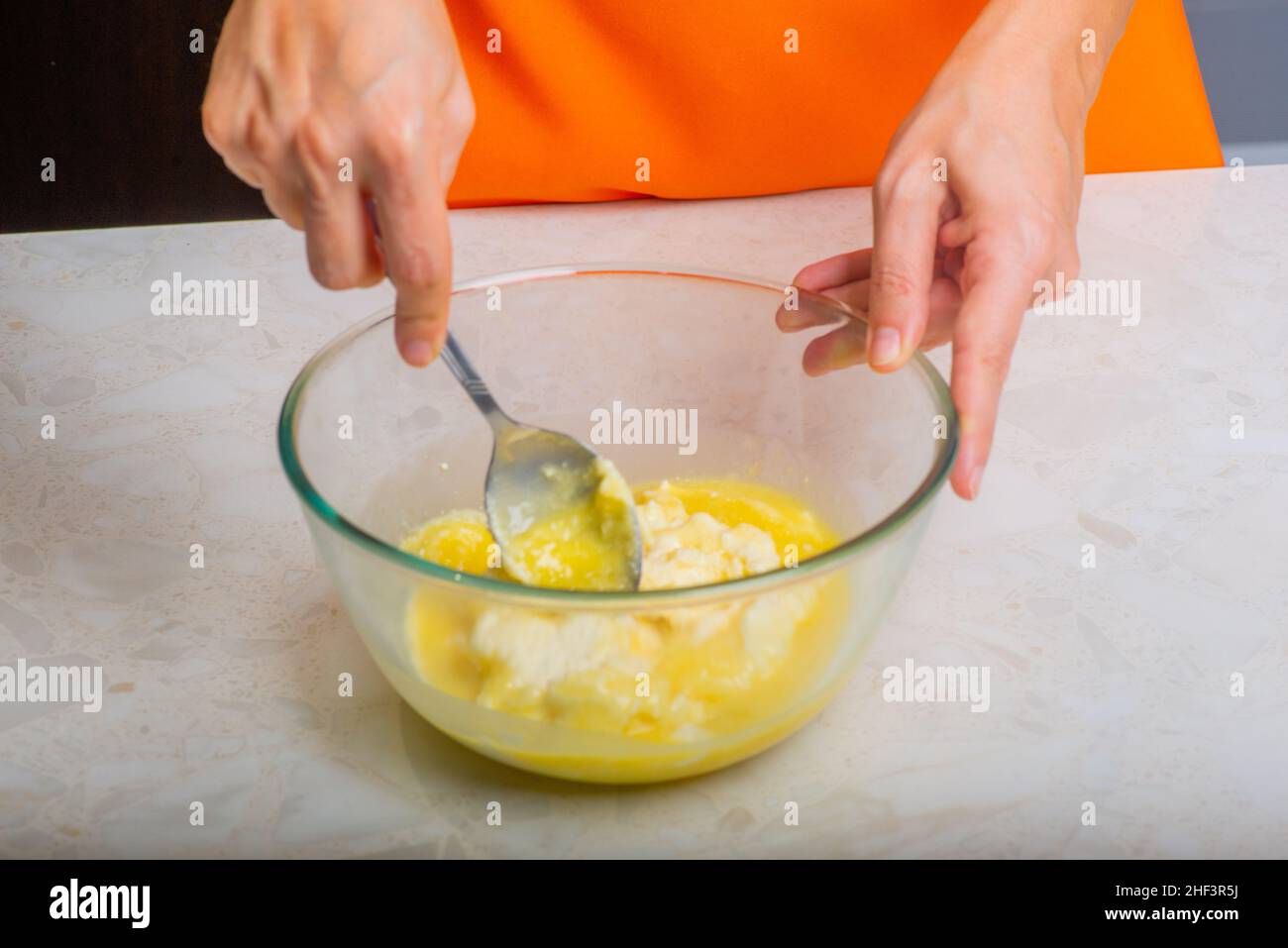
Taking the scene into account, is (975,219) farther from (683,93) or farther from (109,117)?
(109,117)

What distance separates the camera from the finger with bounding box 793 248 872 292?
109 cm

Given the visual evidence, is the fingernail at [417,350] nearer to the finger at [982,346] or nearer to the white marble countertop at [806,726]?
the white marble countertop at [806,726]

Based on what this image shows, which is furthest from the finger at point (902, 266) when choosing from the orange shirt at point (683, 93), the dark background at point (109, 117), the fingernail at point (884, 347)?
the dark background at point (109, 117)

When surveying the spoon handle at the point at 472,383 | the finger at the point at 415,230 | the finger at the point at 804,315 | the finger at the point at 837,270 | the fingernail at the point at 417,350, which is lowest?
the spoon handle at the point at 472,383

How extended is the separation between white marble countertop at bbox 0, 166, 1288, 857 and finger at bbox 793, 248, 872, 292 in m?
0.20

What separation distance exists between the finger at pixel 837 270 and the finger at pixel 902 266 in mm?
117

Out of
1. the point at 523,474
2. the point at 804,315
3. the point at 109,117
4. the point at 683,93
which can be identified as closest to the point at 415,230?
the point at 523,474

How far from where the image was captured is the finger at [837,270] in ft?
3.56

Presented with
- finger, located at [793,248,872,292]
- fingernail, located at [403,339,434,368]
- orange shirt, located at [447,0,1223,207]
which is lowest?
fingernail, located at [403,339,434,368]

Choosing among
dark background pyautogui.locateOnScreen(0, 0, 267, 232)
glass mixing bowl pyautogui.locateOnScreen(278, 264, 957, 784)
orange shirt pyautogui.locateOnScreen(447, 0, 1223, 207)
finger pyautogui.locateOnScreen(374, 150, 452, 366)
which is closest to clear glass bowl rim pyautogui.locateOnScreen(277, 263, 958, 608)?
glass mixing bowl pyautogui.locateOnScreen(278, 264, 957, 784)

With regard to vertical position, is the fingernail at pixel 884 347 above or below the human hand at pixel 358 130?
below

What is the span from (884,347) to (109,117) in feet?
7.37

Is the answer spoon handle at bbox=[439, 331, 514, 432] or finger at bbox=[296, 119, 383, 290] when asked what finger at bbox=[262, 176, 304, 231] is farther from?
spoon handle at bbox=[439, 331, 514, 432]

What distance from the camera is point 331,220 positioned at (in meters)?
0.78
